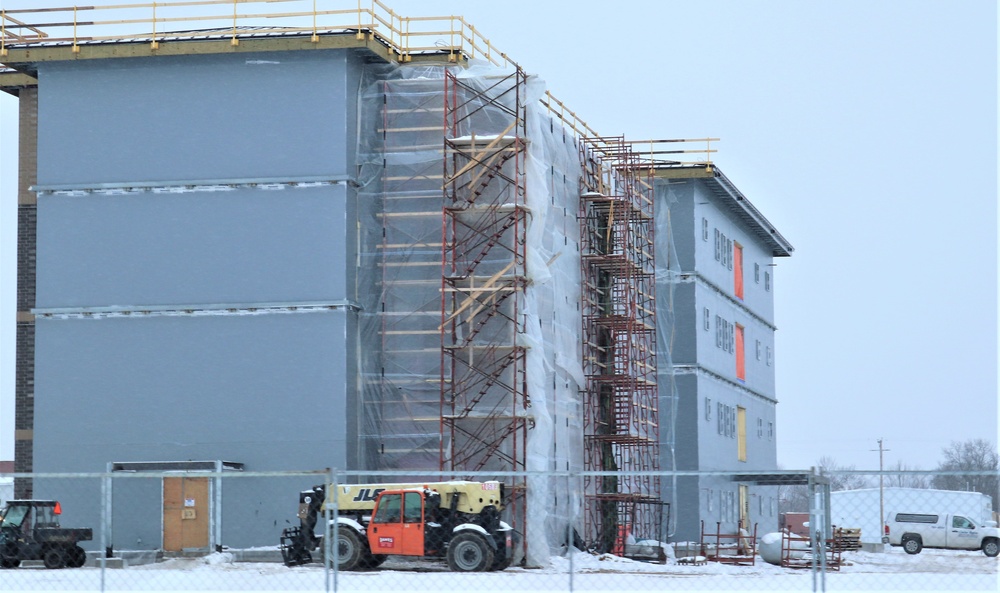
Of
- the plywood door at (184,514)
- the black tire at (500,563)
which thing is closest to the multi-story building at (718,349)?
the black tire at (500,563)

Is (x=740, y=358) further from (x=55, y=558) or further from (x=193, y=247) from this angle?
(x=55, y=558)

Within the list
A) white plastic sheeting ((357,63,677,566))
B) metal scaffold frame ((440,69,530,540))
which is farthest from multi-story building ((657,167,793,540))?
metal scaffold frame ((440,69,530,540))

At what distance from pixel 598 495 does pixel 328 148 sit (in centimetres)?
1442

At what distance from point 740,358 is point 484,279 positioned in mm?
29408

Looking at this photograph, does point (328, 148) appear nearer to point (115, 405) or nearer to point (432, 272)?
point (432, 272)

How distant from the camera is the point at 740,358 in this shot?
65.8 meters

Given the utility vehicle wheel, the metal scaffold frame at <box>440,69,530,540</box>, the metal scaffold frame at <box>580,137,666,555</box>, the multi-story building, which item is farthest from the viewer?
the multi-story building

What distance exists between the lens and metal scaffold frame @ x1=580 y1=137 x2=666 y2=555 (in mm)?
46188

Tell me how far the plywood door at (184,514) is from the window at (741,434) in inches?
1212

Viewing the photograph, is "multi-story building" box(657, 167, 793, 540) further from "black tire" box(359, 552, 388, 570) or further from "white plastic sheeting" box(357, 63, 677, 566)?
"black tire" box(359, 552, 388, 570)

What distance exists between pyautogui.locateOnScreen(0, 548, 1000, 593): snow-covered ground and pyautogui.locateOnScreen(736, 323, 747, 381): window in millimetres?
29974

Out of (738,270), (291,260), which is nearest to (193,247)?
(291,260)

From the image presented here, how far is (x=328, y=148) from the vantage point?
3909 cm

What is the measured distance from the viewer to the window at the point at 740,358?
65312 mm
